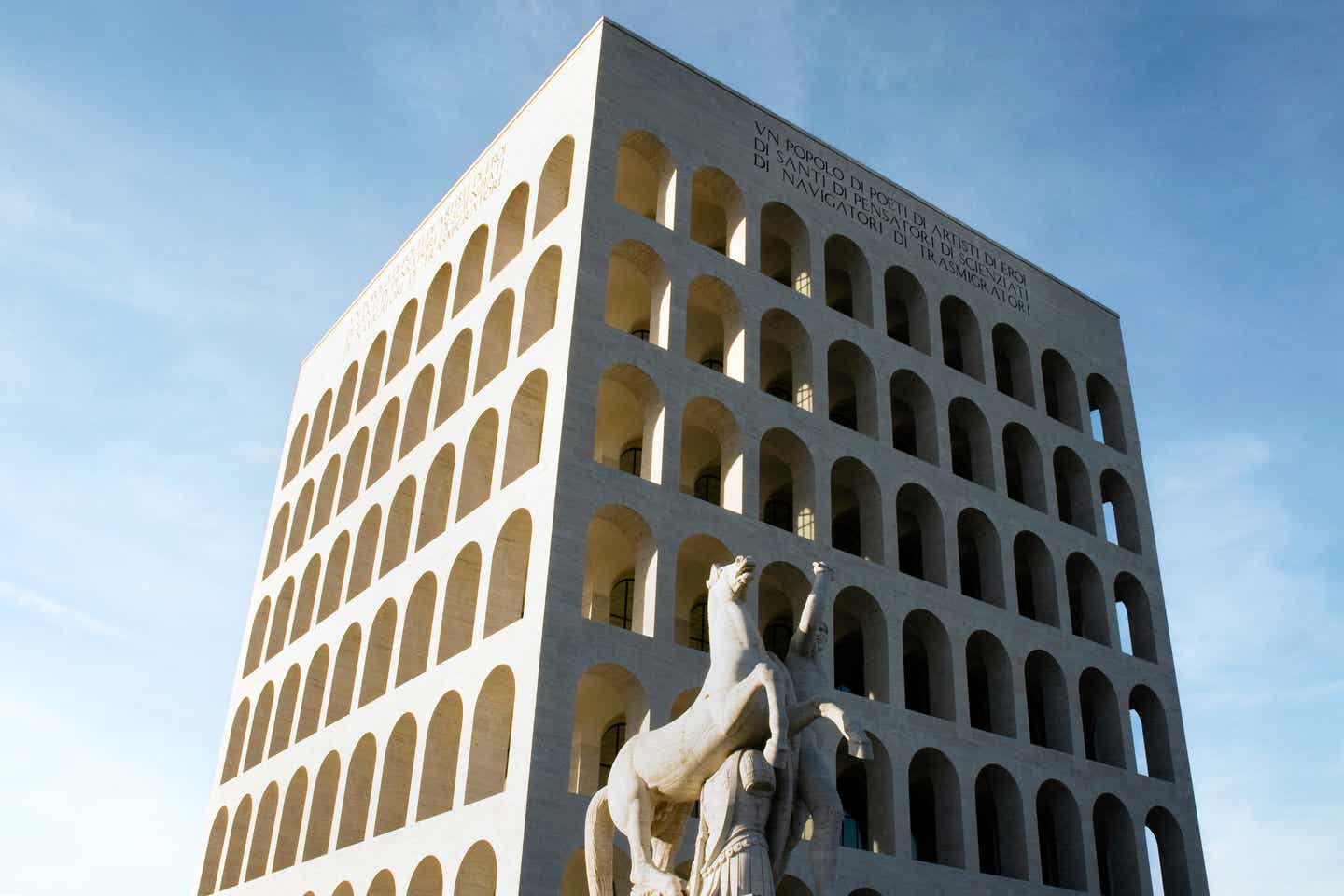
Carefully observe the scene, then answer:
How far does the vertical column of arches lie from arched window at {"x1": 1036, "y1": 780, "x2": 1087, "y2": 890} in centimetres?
1482

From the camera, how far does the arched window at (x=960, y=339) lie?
42469 mm

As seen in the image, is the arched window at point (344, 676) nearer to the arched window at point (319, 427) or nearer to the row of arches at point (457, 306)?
the row of arches at point (457, 306)

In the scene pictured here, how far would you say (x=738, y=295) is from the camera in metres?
36.2

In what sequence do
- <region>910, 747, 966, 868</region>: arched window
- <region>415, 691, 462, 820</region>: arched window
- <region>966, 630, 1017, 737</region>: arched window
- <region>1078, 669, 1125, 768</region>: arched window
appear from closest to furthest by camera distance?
<region>415, 691, 462, 820</region>: arched window
<region>910, 747, 966, 868</region>: arched window
<region>966, 630, 1017, 737</region>: arched window
<region>1078, 669, 1125, 768</region>: arched window

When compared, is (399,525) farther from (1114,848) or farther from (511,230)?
(1114,848)

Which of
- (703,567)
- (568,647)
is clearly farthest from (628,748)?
(703,567)

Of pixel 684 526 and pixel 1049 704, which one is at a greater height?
pixel 684 526

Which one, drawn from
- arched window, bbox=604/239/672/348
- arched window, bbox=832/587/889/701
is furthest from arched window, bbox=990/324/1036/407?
arched window, bbox=604/239/672/348

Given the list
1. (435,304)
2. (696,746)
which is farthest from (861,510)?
(696,746)

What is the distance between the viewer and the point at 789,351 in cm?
3903

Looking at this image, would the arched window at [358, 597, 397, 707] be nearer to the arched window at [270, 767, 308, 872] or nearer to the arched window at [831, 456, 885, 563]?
the arched window at [270, 767, 308, 872]

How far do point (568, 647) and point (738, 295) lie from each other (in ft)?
40.2

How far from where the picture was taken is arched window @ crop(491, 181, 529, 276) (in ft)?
129

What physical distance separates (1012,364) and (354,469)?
76.0 feet
